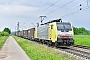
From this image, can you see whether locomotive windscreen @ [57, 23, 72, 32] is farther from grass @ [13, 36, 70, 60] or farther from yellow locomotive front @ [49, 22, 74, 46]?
grass @ [13, 36, 70, 60]

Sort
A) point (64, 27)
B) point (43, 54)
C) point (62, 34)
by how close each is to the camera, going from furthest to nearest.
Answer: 1. point (64, 27)
2. point (62, 34)
3. point (43, 54)

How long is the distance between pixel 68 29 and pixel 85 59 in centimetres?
1083

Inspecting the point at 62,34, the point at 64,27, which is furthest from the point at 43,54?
the point at 64,27

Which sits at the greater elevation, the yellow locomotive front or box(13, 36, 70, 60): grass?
the yellow locomotive front

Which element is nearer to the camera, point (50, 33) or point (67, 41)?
point (67, 41)

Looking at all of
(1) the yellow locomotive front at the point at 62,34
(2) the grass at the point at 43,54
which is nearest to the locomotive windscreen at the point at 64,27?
(1) the yellow locomotive front at the point at 62,34

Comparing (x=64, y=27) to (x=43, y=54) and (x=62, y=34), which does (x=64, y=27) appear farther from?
(x=43, y=54)

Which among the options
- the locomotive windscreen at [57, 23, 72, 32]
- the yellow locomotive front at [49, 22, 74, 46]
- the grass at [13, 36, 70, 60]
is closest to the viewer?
the grass at [13, 36, 70, 60]

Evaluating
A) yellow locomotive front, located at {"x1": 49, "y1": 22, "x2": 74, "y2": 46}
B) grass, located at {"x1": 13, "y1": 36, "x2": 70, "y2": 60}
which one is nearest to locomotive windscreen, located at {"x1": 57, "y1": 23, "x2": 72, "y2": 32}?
yellow locomotive front, located at {"x1": 49, "y1": 22, "x2": 74, "y2": 46}

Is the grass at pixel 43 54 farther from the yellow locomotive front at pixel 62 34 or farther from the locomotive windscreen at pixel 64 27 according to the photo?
the locomotive windscreen at pixel 64 27

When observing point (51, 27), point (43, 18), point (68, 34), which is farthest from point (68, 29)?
point (43, 18)

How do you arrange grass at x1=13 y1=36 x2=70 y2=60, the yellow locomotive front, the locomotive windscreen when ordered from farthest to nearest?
the locomotive windscreen, the yellow locomotive front, grass at x1=13 y1=36 x2=70 y2=60

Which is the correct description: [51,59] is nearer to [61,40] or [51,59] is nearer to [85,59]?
[85,59]

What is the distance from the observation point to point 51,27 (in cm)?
2925
